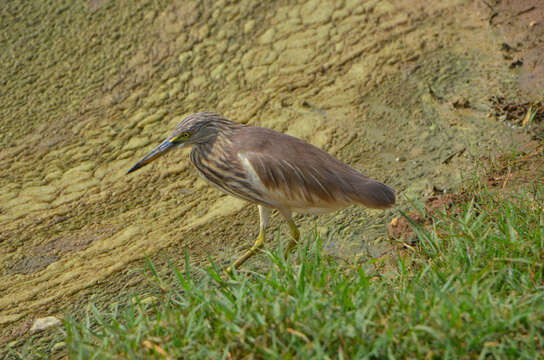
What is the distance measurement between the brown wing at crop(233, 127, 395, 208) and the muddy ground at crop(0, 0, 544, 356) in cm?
Answer: 32

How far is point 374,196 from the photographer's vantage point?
390 cm

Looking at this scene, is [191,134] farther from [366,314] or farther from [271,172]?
[366,314]

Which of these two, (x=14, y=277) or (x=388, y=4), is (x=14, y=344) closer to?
(x=14, y=277)

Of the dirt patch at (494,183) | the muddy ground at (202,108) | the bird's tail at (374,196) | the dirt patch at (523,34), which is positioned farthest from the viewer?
the dirt patch at (523,34)

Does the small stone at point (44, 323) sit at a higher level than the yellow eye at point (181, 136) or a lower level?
lower

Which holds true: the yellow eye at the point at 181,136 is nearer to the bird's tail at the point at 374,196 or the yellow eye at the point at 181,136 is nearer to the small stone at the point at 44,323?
the bird's tail at the point at 374,196

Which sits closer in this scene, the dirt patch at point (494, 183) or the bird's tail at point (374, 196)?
the bird's tail at point (374, 196)

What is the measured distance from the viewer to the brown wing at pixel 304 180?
393 centimetres

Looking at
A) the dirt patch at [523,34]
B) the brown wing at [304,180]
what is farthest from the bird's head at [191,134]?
the dirt patch at [523,34]

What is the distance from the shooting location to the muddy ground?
15.0 feet

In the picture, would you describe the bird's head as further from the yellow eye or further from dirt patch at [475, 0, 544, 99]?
dirt patch at [475, 0, 544, 99]

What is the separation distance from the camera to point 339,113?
18.5ft

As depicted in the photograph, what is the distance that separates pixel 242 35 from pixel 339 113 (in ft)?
5.02

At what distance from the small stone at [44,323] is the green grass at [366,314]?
28.6 inches
